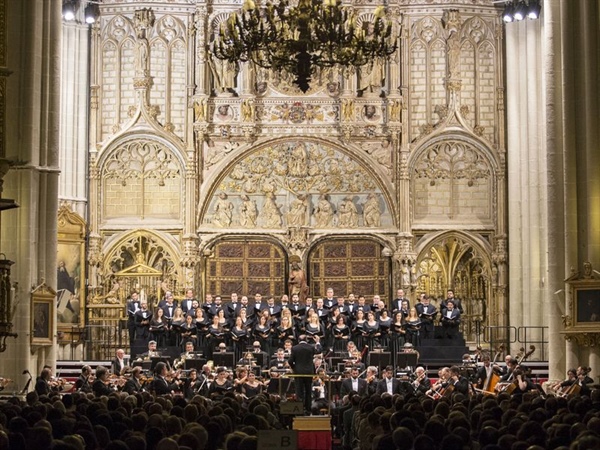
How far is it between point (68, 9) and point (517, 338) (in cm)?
1533

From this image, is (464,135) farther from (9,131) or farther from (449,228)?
(9,131)

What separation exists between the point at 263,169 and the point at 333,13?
1361cm

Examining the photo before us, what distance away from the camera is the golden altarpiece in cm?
3434

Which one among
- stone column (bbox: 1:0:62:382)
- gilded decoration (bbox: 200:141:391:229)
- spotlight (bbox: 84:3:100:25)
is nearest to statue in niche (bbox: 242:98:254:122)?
gilded decoration (bbox: 200:141:391:229)

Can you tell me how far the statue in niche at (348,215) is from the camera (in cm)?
3456

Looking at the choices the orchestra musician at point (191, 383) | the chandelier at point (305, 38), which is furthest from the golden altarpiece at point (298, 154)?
the chandelier at point (305, 38)

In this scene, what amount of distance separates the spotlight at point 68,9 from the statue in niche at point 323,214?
28.5ft

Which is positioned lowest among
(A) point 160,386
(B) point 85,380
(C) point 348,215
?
(A) point 160,386

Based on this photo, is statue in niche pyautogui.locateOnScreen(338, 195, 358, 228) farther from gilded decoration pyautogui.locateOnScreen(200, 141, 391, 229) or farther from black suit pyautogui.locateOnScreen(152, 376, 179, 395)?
black suit pyautogui.locateOnScreen(152, 376, 179, 395)

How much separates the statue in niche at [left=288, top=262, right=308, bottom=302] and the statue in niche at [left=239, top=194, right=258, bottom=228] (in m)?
2.02

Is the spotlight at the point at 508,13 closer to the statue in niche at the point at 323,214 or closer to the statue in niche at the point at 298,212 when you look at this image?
the statue in niche at the point at 323,214

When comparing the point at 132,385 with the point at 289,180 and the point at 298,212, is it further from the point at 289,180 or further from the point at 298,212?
the point at 289,180

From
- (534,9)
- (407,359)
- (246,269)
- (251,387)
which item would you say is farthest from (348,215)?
(251,387)

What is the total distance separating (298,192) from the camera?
114ft
